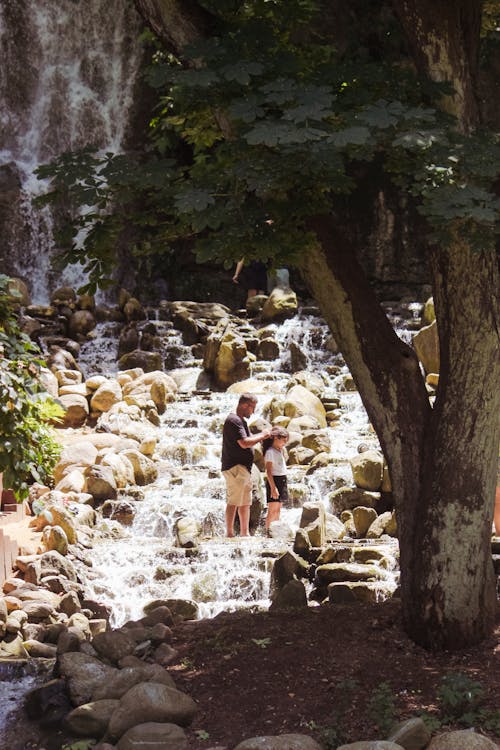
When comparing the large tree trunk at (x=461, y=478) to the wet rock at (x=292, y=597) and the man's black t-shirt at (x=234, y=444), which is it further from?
the man's black t-shirt at (x=234, y=444)

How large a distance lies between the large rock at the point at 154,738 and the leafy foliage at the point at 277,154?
92.5 inches

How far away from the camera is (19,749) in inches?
184

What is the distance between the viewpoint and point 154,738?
4.29 metres

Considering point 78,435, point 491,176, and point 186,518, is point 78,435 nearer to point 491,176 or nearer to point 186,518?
point 186,518

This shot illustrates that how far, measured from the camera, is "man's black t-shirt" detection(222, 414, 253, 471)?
8.60 meters

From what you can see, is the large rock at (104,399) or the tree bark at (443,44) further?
the large rock at (104,399)

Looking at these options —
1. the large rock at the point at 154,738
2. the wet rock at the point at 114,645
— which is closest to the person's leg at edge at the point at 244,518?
the wet rock at the point at 114,645

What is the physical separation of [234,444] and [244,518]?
2.90ft

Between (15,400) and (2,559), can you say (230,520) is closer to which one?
(2,559)

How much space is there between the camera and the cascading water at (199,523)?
803 centimetres

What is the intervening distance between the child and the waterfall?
43.8ft

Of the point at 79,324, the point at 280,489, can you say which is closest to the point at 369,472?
the point at 280,489

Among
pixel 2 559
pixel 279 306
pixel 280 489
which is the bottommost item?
pixel 2 559

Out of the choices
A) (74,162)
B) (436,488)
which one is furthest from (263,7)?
(436,488)
